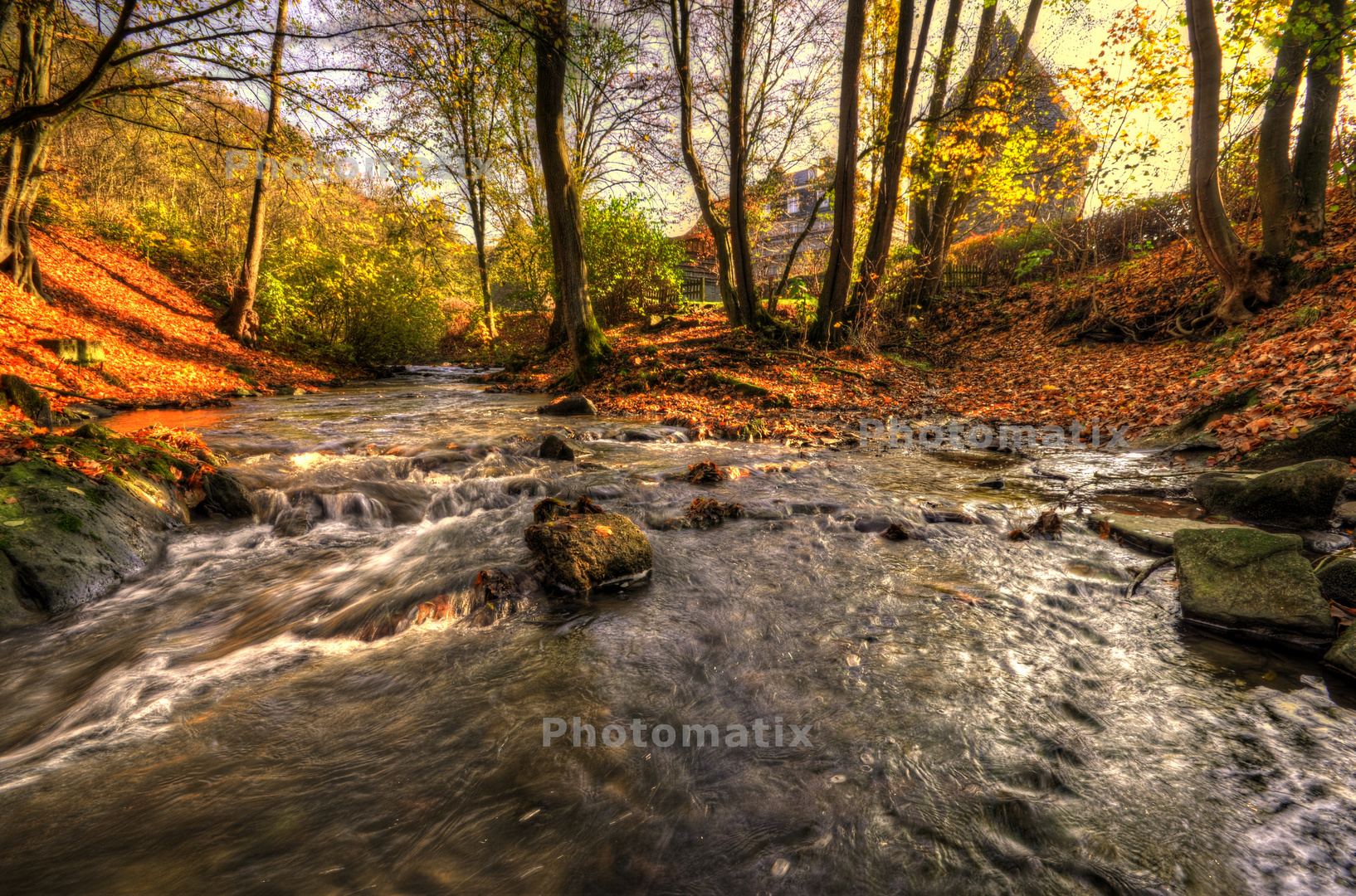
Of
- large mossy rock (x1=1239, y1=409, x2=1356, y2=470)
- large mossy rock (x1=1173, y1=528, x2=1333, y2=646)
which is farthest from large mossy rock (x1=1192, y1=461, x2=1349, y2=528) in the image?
large mossy rock (x1=1173, y1=528, x2=1333, y2=646)

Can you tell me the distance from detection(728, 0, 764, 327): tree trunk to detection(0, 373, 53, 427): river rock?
12.2m

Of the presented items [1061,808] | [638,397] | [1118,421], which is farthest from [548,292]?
[1061,808]

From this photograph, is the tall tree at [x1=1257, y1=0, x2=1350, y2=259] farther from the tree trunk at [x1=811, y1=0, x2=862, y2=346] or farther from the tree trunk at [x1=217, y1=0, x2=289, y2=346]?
the tree trunk at [x1=217, y1=0, x2=289, y2=346]

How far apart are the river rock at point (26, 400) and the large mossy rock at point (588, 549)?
5.15 m

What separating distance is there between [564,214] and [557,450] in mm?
6618

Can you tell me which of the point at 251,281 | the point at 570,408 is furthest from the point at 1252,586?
the point at 251,281

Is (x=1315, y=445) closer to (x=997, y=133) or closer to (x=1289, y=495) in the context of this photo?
(x=1289, y=495)

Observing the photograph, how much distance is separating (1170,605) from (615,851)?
3274mm

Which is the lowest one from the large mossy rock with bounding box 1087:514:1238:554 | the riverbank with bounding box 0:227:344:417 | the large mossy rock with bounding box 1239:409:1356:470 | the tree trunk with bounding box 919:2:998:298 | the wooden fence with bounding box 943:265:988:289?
the large mossy rock with bounding box 1087:514:1238:554

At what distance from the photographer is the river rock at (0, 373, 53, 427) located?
4832 mm

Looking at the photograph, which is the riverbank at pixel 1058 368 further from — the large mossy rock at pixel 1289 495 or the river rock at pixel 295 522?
the river rock at pixel 295 522

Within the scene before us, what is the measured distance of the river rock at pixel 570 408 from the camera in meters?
9.64

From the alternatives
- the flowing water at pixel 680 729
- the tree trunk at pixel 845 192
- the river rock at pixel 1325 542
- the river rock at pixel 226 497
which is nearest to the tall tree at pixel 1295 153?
the tree trunk at pixel 845 192

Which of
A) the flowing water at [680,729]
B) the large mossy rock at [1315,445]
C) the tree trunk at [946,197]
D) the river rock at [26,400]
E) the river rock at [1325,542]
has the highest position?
the tree trunk at [946,197]
